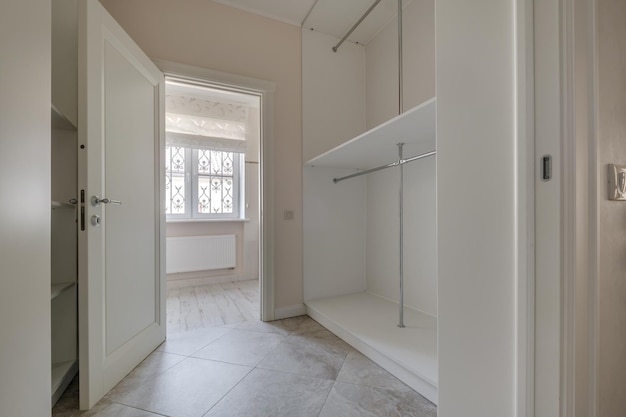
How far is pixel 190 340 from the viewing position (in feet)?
6.66

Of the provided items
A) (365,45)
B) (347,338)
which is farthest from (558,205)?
(365,45)

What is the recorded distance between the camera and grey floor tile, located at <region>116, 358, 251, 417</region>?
1302 mm

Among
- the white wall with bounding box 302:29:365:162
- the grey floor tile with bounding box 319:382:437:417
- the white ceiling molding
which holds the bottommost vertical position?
the grey floor tile with bounding box 319:382:437:417

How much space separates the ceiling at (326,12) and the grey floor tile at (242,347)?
2.72 meters

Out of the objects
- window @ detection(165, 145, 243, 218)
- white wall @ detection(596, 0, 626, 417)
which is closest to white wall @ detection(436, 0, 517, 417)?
white wall @ detection(596, 0, 626, 417)

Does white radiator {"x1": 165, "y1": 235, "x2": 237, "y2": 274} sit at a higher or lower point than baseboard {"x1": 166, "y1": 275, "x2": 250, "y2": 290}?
higher

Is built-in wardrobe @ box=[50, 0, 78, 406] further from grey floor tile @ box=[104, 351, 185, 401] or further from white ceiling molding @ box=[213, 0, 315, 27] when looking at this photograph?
white ceiling molding @ box=[213, 0, 315, 27]

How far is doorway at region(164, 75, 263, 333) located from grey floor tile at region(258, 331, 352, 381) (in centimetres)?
150

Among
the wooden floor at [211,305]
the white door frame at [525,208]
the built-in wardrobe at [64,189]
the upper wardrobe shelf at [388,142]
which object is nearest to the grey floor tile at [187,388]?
the built-in wardrobe at [64,189]

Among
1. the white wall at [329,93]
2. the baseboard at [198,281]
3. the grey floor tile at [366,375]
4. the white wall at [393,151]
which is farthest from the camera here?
the baseboard at [198,281]

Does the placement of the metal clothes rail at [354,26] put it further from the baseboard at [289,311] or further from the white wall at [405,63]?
the baseboard at [289,311]

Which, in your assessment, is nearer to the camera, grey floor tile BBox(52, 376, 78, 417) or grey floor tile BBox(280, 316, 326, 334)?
grey floor tile BBox(52, 376, 78, 417)

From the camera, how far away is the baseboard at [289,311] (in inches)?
95.0

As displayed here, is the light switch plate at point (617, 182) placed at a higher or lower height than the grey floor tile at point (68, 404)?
higher
